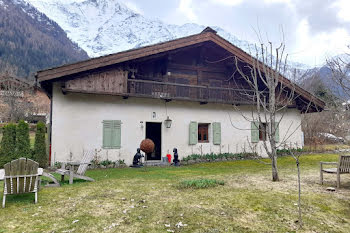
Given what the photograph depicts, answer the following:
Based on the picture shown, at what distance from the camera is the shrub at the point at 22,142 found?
10453 mm

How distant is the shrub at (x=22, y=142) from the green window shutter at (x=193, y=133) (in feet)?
23.8

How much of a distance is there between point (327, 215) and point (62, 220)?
4.50m

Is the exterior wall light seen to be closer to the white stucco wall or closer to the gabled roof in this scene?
the white stucco wall

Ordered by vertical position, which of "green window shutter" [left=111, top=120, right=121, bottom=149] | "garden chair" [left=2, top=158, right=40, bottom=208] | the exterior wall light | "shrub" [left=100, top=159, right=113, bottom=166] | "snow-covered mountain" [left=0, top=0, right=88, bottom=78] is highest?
"snow-covered mountain" [left=0, top=0, right=88, bottom=78]

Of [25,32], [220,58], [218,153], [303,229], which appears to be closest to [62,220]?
[303,229]

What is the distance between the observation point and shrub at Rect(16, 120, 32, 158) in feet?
34.3

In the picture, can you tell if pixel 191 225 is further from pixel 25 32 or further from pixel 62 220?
pixel 25 32

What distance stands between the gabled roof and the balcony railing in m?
1.17

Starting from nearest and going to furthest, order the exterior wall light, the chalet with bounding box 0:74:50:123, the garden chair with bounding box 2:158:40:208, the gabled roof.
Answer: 1. the garden chair with bounding box 2:158:40:208
2. the gabled roof
3. the exterior wall light
4. the chalet with bounding box 0:74:50:123

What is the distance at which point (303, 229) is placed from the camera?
3908mm

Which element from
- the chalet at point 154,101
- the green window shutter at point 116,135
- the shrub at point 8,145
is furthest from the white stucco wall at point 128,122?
the shrub at point 8,145

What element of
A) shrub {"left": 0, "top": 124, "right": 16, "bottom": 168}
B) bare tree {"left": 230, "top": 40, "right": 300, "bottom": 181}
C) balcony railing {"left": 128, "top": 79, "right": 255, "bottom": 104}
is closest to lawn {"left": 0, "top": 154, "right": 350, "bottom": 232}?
bare tree {"left": 230, "top": 40, "right": 300, "bottom": 181}

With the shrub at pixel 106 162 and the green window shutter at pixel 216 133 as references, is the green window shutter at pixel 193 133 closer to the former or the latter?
the green window shutter at pixel 216 133

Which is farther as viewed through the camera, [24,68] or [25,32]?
[25,32]
